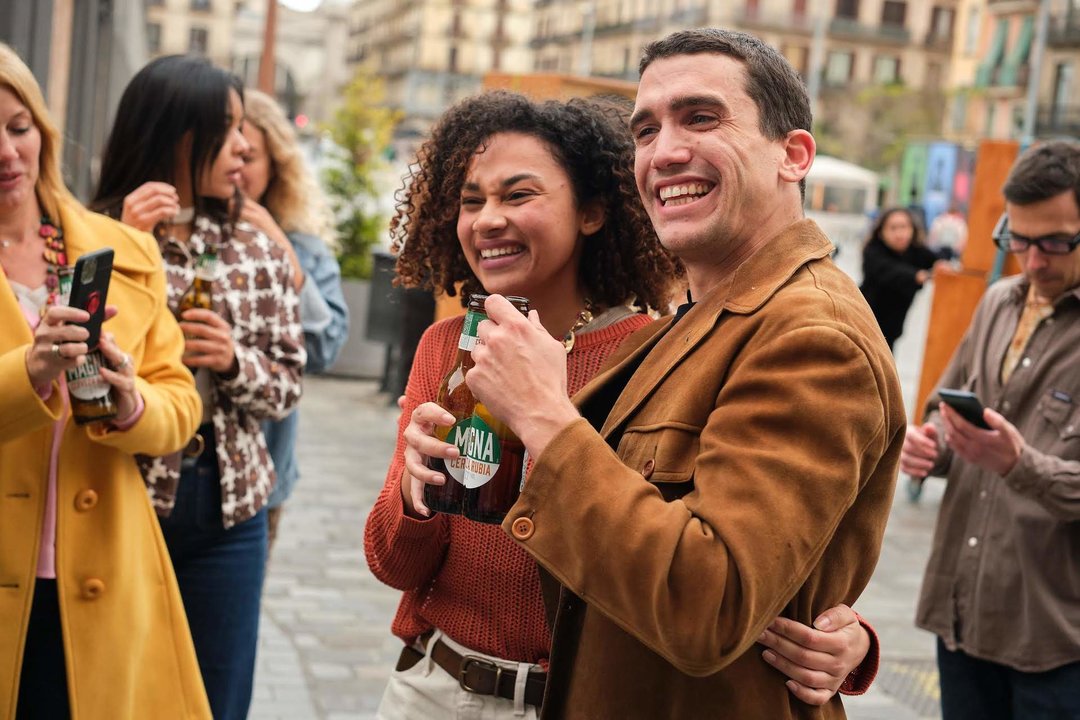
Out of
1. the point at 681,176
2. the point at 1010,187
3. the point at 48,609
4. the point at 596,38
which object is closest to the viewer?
the point at 681,176

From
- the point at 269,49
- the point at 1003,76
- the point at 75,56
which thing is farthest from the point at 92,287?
the point at 1003,76

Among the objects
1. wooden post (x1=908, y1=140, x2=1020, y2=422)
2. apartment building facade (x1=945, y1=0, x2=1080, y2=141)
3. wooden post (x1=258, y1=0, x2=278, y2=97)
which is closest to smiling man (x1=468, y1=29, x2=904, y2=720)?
wooden post (x1=908, y1=140, x2=1020, y2=422)

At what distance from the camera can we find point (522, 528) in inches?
76.7

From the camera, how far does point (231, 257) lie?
4039mm

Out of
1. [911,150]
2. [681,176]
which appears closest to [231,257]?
[681,176]

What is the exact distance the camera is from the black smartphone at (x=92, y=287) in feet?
9.55

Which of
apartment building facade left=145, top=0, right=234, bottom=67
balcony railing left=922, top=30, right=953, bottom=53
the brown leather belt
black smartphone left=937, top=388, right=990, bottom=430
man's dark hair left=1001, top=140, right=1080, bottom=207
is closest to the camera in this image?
the brown leather belt

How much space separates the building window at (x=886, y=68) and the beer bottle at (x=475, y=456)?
89.6 metres

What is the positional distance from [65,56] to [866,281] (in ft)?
22.2

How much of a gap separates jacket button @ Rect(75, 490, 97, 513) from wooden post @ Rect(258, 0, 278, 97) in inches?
630

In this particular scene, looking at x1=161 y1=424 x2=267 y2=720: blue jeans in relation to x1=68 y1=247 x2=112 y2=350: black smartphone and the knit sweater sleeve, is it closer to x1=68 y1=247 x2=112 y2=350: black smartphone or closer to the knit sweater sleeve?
x1=68 y1=247 x2=112 y2=350: black smartphone

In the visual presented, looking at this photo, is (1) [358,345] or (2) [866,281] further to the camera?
(1) [358,345]

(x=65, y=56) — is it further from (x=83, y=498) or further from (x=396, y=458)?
(x=396, y=458)

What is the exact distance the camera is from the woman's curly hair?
2.84 meters
